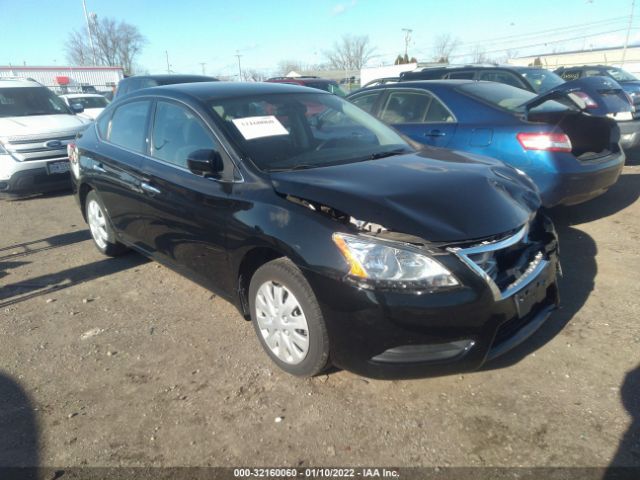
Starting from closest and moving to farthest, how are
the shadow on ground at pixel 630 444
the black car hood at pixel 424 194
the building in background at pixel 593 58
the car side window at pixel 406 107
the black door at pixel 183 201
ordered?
the shadow on ground at pixel 630 444 < the black car hood at pixel 424 194 < the black door at pixel 183 201 < the car side window at pixel 406 107 < the building in background at pixel 593 58

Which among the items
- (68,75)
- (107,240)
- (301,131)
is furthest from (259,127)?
(68,75)

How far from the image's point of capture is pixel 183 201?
3256mm

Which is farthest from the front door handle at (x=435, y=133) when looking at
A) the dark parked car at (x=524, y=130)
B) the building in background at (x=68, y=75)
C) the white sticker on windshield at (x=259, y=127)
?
the building in background at (x=68, y=75)

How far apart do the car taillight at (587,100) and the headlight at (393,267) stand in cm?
301

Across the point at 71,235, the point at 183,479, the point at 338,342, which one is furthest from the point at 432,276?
the point at 71,235

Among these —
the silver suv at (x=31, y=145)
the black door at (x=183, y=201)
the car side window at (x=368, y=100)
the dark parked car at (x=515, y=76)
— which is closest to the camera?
the black door at (x=183, y=201)

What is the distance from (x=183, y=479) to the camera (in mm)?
2141

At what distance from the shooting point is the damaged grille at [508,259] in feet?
7.62

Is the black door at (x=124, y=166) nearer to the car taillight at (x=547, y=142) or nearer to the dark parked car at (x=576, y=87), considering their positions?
the car taillight at (x=547, y=142)

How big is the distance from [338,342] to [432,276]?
584 mm

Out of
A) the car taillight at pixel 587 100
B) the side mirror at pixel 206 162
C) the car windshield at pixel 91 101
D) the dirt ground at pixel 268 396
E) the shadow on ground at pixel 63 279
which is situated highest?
the car taillight at pixel 587 100

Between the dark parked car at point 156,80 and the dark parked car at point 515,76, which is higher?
the dark parked car at point 156,80

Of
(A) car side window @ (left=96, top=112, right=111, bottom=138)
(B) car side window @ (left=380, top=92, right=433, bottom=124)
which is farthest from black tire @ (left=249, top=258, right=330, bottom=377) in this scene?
(B) car side window @ (left=380, top=92, right=433, bottom=124)

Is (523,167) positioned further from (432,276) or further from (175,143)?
(175,143)
